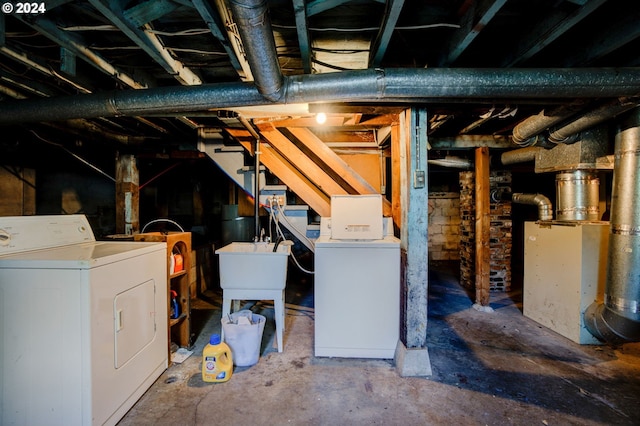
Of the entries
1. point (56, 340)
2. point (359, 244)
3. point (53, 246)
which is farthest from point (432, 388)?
point (53, 246)

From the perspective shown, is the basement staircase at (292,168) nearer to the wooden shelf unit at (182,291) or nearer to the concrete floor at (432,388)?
the wooden shelf unit at (182,291)

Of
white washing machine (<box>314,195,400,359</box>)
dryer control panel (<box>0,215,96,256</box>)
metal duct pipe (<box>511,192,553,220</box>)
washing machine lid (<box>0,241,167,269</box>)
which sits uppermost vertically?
metal duct pipe (<box>511,192,553,220</box>)

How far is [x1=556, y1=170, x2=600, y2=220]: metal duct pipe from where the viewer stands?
8.29 ft

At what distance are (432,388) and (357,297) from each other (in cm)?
76

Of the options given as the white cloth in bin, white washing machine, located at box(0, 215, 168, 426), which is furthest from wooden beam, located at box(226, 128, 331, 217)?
white washing machine, located at box(0, 215, 168, 426)

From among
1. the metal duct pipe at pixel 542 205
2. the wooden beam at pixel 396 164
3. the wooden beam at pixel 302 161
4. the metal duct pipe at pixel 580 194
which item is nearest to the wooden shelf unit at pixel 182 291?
the wooden beam at pixel 302 161

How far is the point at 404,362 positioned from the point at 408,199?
3.89 feet

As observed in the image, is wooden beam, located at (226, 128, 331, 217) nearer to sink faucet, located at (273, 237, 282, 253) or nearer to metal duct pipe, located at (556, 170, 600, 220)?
sink faucet, located at (273, 237, 282, 253)

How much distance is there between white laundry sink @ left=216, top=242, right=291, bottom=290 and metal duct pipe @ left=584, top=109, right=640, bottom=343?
2.50 meters

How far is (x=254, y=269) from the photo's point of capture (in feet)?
7.27

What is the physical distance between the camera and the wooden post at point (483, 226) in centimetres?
320

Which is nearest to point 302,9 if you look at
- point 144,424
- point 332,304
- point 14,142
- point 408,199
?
point 408,199

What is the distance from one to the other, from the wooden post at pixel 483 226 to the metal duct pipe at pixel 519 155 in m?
0.37

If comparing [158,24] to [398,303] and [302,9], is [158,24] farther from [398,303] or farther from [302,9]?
[398,303]
